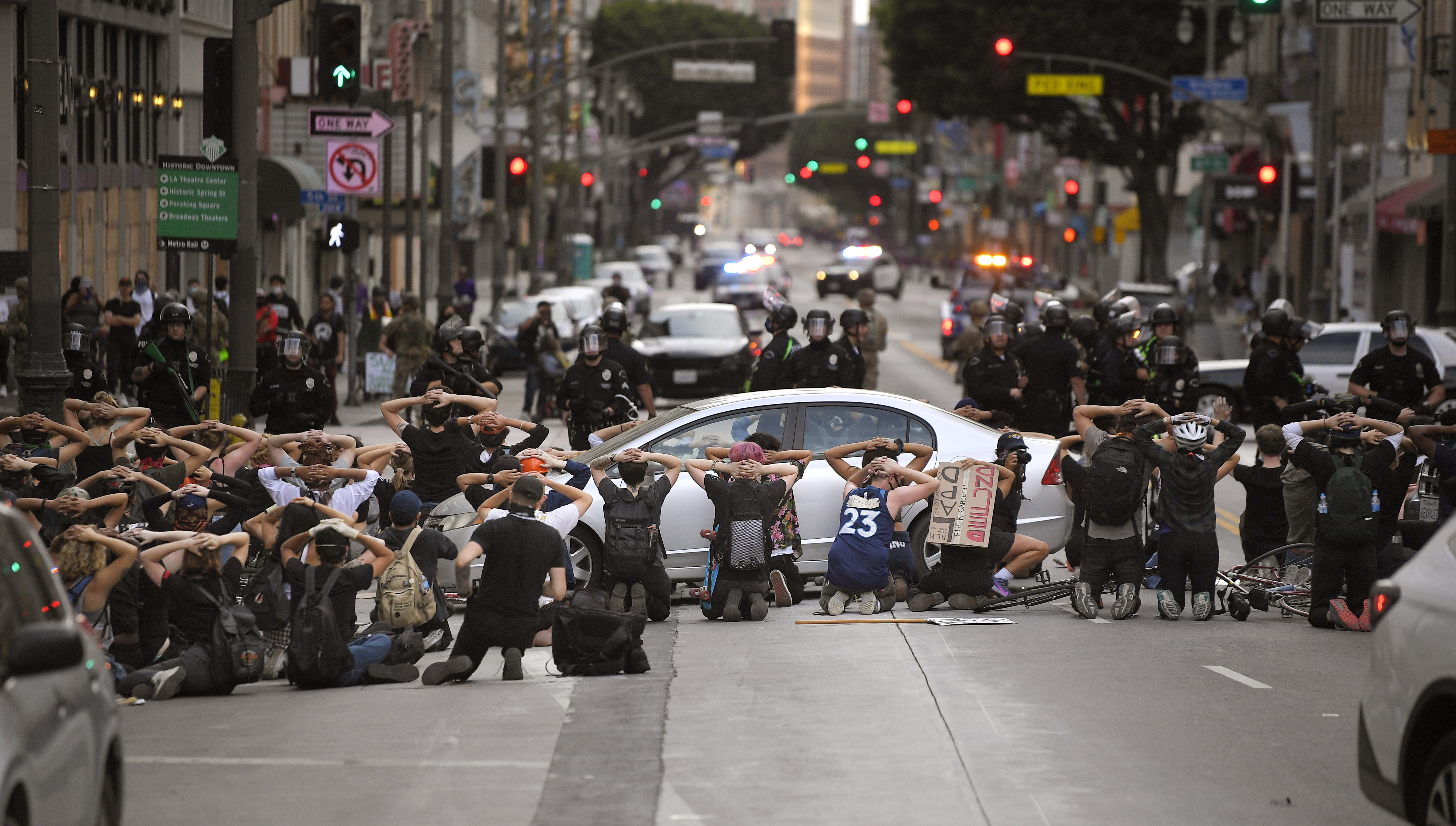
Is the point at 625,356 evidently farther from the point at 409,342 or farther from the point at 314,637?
the point at 314,637

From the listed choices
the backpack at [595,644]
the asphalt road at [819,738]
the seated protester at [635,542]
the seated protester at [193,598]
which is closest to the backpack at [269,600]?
the seated protester at [193,598]

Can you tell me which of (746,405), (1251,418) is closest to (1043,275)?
(1251,418)

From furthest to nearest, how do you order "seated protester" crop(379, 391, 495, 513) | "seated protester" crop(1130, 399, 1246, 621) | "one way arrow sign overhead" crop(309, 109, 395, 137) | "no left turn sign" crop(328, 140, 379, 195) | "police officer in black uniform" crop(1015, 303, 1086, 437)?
"no left turn sign" crop(328, 140, 379, 195) < "one way arrow sign overhead" crop(309, 109, 395, 137) < "police officer in black uniform" crop(1015, 303, 1086, 437) < "seated protester" crop(379, 391, 495, 513) < "seated protester" crop(1130, 399, 1246, 621)

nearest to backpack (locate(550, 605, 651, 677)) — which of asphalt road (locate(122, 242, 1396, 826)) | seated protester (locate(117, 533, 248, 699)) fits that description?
asphalt road (locate(122, 242, 1396, 826))

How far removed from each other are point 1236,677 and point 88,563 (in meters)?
6.03

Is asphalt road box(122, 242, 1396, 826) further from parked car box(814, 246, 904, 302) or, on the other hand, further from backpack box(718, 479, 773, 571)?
parked car box(814, 246, 904, 302)

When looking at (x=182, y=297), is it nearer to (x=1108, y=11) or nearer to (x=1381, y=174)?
(x=1381, y=174)

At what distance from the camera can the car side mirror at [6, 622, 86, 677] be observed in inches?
210

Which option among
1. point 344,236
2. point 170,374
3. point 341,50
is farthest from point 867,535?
point 344,236

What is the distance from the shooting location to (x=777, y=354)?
18.6 meters

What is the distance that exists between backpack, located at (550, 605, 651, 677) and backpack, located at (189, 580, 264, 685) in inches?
62.9

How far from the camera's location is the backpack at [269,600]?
10.5m

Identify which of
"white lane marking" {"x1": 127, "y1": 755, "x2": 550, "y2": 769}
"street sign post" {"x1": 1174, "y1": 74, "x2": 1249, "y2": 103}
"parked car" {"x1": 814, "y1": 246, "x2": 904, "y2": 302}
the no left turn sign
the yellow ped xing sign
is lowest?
"white lane marking" {"x1": 127, "y1": 755, "x2": 550, "y2": 769}

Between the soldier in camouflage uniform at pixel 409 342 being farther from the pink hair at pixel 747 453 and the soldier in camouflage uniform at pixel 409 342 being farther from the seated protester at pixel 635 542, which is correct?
the seated protester at pixel 635 542
